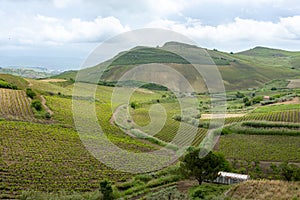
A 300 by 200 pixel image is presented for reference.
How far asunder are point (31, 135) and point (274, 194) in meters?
30.5

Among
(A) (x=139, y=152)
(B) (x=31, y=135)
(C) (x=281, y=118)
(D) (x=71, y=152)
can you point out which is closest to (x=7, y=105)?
(B) (x=31, y=135)

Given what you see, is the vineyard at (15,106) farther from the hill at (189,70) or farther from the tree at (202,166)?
the hill at (189,70)

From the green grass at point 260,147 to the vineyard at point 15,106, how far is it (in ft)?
102

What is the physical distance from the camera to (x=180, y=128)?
53531 mm

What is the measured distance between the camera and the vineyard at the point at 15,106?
4878 cm

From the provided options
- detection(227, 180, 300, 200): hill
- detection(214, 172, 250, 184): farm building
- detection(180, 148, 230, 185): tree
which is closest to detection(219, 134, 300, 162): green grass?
detection(214, 172, 250, 184): farm building

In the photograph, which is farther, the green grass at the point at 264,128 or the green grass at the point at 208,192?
the green grass at the point at 264,128

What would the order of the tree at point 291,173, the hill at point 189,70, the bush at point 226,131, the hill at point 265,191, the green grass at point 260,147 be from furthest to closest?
the hill at point 189,70
the bush at point 226,131
the green grass at point 260,147
the tree at point 291,173
the hill at point 265,191

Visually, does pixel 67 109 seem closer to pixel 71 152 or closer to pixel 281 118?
pixel 71 152

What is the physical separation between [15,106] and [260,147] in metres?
41.1

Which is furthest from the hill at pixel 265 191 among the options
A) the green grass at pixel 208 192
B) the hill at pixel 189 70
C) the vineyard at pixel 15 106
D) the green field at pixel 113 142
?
the hill at pixel 189 70

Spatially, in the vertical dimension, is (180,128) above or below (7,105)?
below

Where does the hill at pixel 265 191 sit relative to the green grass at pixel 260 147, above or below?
above

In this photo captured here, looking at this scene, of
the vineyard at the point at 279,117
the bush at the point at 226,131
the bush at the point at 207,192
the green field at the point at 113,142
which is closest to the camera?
the bush at the point at 207,192
